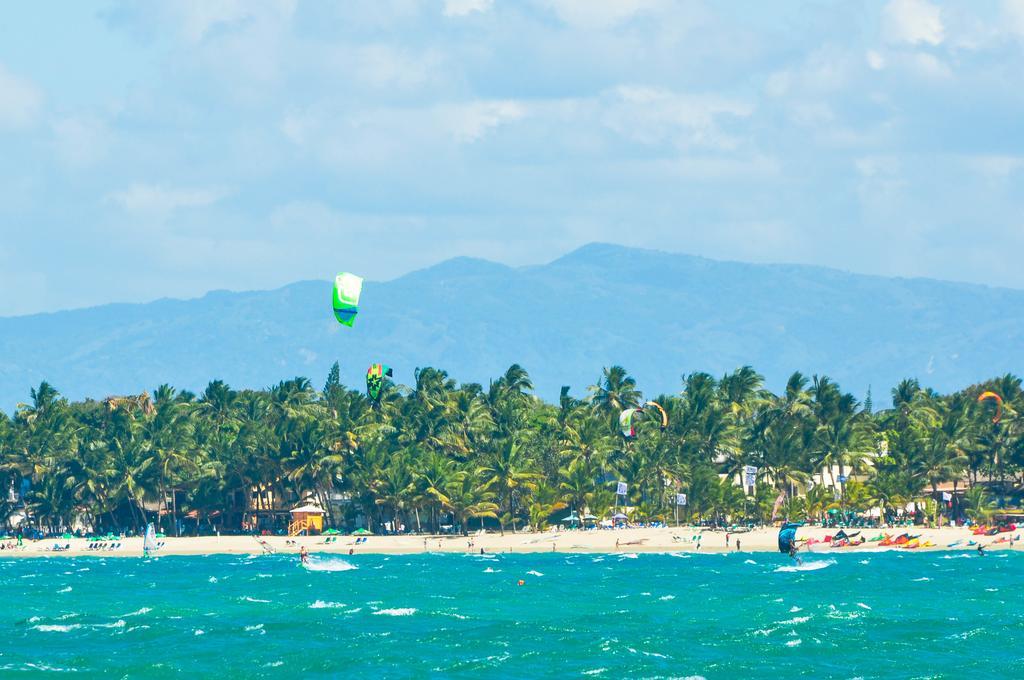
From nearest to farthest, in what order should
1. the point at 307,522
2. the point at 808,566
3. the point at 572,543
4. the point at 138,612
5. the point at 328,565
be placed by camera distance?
the point at 138,612 < the point at 808,566 < the point at 328,565 < the point at 572,543 < the point at 307,522

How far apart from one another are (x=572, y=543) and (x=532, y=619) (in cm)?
4782

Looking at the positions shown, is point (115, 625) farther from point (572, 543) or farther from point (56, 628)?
point (572, 543)

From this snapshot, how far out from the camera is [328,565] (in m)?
111

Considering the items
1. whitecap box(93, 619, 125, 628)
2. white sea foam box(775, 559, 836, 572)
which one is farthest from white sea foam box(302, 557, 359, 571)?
whitecap box(93, 619, 125, 628)

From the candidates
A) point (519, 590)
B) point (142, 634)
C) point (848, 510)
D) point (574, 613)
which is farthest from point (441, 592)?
point (848, 510)

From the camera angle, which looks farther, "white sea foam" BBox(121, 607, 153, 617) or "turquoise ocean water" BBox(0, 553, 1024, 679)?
"white sea foam" BBox(121, 607, 153, 617)

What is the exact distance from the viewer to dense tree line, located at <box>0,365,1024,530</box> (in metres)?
127

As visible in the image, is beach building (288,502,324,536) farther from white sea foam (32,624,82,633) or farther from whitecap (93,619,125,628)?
white sea foam (32,624,82,633)

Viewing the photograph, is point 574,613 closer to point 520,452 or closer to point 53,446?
point 520,452

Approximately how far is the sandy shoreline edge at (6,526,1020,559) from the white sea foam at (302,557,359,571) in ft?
17.8

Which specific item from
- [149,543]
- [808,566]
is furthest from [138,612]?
[149,543]

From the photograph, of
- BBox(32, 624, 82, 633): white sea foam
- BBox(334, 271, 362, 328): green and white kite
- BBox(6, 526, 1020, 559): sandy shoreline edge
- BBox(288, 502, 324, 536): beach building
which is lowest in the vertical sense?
BBox(32, 624, 82, 633): white sea foam

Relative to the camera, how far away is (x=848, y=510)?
5084 inches

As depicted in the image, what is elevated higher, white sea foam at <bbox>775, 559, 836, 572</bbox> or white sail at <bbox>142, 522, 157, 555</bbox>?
white sail at <bbox>142, 522, 157, 555</bbox>
